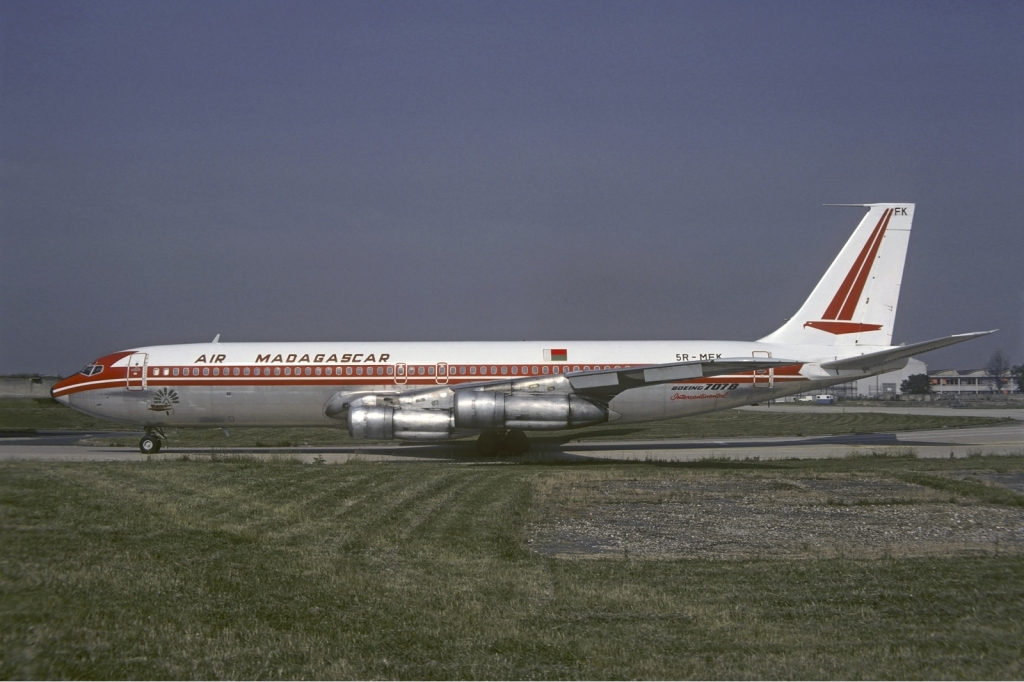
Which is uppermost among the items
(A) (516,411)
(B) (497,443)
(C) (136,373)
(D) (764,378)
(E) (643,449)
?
(C) (136,373)

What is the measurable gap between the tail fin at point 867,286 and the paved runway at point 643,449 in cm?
365

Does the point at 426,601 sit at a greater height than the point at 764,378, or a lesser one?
lesser

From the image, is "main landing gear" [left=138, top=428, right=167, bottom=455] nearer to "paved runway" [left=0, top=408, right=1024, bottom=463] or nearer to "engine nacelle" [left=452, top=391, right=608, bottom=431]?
"paved runway" [left=0, top=408, right=1024, bottom=463]

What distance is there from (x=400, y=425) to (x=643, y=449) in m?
9.01

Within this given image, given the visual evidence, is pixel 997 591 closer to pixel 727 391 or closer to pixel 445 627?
pixel 445 627

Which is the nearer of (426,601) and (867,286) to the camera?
(426,601)

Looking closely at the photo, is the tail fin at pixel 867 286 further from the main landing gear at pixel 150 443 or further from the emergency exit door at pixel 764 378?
the main landing gear at pixel 150 443

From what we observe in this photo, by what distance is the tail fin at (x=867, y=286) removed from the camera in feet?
88.6

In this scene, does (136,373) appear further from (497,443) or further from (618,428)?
(618,428)

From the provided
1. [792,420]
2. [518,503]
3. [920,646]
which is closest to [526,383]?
[518,503]

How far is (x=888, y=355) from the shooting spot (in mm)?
24234

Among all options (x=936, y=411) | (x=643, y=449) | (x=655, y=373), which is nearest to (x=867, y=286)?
(x=643, y=449)

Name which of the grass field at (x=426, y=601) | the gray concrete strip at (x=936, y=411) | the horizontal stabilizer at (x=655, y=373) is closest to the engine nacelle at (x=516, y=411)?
the horizontal stabilizer at (x=655, y=373)

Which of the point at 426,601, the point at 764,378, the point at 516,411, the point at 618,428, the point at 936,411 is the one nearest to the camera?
the point at 426,601
